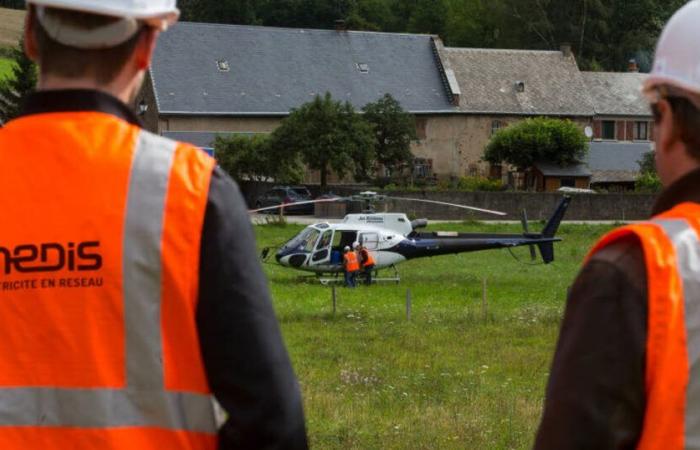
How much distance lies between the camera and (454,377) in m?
15.3

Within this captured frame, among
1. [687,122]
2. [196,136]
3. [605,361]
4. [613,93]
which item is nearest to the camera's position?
[605,361]

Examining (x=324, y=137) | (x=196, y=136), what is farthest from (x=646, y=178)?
(x=196, y=136)

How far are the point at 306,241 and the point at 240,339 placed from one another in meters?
33.1

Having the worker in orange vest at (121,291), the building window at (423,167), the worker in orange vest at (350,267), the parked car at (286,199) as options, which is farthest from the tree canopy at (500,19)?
the worker in orange vest at (121,291)

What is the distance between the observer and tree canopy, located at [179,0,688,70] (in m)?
106

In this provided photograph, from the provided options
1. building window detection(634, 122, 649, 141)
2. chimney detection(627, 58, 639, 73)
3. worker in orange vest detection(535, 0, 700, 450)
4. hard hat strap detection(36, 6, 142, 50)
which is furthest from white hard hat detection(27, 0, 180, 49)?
chimney detection(627, 58, 639, 73)

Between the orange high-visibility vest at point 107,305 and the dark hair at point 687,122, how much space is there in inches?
39.1

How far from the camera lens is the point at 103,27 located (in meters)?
2.90

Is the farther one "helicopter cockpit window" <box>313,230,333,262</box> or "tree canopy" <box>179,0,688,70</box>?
"tree canopy" <box>179,0,688,70</box>

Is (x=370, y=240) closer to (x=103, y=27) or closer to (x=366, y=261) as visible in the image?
(x=366, y=261)

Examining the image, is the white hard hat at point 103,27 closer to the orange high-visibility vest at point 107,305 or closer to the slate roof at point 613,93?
the orange high-visibility vest at point 107,305

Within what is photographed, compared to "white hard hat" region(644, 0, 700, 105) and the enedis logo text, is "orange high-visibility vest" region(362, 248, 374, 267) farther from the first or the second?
the enedis logo text

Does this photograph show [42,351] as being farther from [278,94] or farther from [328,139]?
[278,94]

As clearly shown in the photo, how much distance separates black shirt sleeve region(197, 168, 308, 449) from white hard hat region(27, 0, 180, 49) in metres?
0.38
